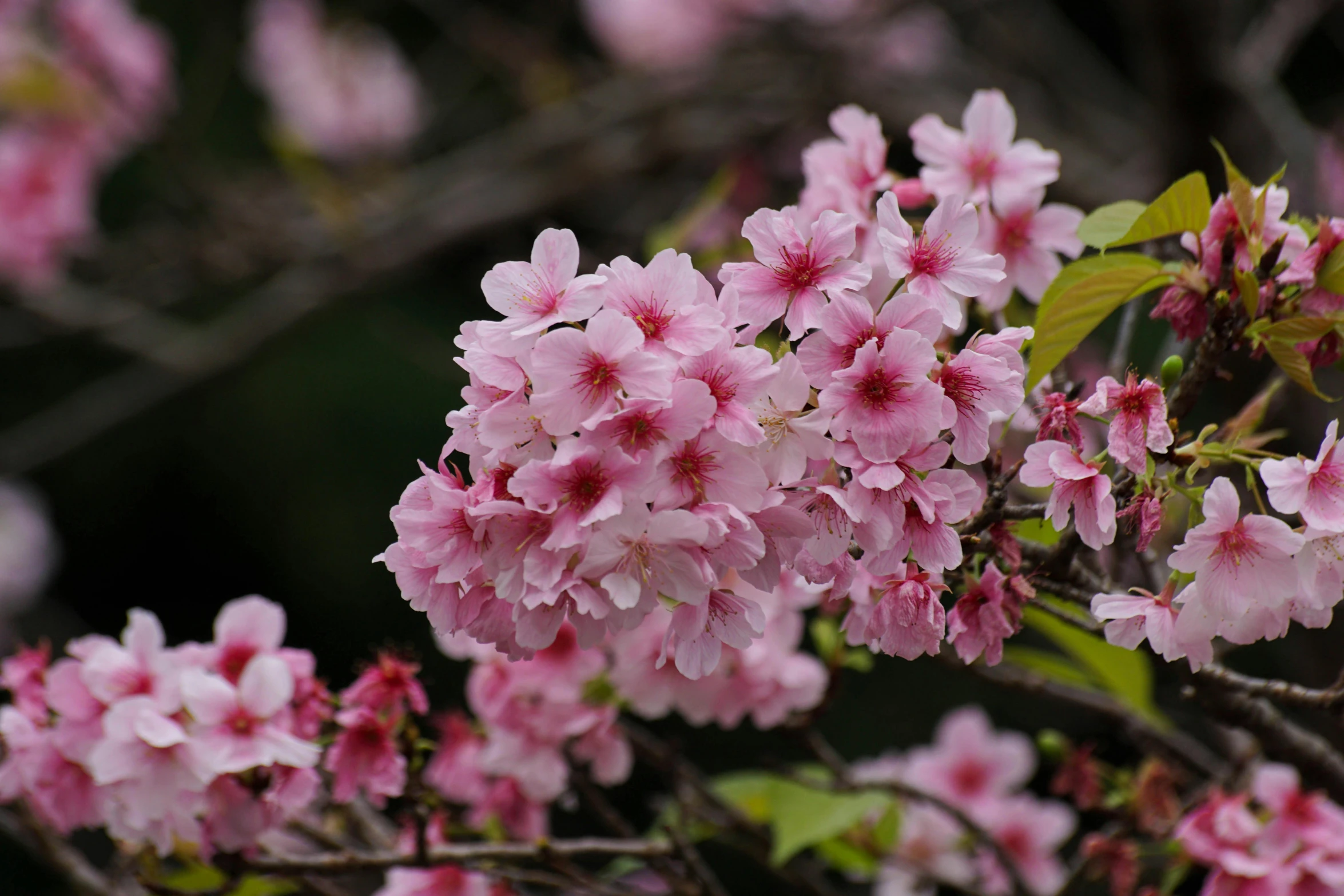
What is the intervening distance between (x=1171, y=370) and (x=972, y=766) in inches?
35.2

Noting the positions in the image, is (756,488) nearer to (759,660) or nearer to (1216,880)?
(759,660)

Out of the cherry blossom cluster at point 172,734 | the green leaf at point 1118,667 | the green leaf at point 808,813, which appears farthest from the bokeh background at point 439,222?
Result: the cherry blossom cluster at point 172,734

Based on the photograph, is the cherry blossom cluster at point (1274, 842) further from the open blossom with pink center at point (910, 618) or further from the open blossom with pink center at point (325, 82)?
the open blossom with pink center at point (325, 82)

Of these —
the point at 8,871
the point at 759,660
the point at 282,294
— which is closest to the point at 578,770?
the point at 759,660

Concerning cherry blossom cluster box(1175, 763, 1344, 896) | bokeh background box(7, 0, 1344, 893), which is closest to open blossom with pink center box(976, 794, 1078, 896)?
bokeh background box(7, 0, 1344, 893)

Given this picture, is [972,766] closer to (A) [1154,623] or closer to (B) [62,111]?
(A) [1154,623]

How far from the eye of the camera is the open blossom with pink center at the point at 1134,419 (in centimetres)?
63

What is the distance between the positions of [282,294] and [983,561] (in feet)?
7.35

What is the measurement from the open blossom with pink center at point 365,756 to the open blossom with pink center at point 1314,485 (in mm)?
672

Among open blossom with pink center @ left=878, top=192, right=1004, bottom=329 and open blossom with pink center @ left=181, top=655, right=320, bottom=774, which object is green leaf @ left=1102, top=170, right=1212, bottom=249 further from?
open blossom with pink center @ left=181, top=655, right=320, bottom=774

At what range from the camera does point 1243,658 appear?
324 centimetres

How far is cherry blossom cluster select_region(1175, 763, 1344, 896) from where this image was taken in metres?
0.94

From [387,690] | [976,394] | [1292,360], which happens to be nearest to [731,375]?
[976,394]

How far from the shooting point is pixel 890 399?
0.63 m
